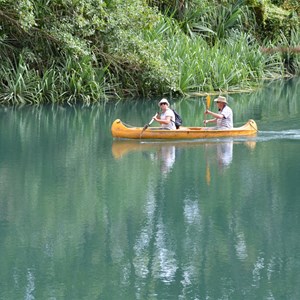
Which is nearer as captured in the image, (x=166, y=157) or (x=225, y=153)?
(x=166, y=157)

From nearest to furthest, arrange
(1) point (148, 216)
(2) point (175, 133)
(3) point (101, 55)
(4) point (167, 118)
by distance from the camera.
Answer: (1) point (148, 216), (2) point (175, 133), (4) point (167, 118), (3) point (101, 55)

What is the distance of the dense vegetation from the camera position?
2369 cm

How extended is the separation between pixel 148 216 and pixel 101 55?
13.7 meters

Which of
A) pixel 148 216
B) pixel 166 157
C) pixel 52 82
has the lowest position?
pixel 148 216

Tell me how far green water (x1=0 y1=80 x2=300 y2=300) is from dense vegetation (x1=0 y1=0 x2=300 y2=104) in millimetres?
4352

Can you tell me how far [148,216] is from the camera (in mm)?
12055

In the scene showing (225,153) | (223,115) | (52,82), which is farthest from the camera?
(52,82)

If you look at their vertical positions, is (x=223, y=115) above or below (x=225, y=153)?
above

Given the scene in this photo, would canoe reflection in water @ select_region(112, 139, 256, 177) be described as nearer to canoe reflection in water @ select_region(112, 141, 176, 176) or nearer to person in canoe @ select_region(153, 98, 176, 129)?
canoe reflection in water @ select_region(112, 141, 176, 176)

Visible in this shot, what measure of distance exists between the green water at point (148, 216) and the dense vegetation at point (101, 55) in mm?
4352

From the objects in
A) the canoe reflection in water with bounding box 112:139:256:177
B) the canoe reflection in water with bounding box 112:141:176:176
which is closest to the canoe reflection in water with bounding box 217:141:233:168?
the canoe reflection in water with bounding box 112:139:256:177

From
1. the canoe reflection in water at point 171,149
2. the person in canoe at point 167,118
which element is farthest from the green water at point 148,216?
the person in canoe at point 167,118

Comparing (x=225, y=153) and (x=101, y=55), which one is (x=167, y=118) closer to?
(x=225, y=153)

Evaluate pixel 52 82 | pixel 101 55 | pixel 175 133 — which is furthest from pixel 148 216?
pixel 101 55
